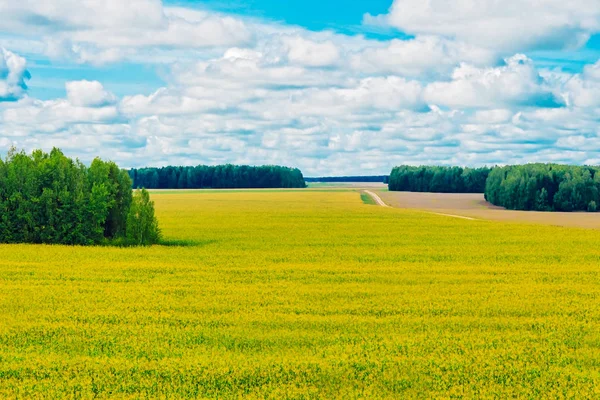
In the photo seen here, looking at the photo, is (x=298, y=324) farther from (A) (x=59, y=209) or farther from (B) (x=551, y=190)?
(B) (x=551, y=190)

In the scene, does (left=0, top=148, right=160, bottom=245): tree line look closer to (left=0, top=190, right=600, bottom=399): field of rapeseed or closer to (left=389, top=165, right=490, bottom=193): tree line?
(left=0, top=190, right=600, bottom=399): field of rapeseed

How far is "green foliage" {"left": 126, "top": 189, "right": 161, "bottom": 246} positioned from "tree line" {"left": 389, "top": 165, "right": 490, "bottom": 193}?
151 metres

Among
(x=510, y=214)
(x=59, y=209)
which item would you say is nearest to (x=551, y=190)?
(x=510, y=214)

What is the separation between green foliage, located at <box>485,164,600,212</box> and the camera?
98.8 meters

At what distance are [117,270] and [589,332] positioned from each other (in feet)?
53.8

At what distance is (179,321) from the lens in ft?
52.3

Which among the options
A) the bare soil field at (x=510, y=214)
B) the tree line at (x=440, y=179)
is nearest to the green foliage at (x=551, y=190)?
the bare soil field at (x=510, y=214)

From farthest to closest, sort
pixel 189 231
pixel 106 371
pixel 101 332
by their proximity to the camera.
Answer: pixel 189 231 → pixel 101 332 → pixel 106 371

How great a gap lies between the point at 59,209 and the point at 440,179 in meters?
154

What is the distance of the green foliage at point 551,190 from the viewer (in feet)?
324

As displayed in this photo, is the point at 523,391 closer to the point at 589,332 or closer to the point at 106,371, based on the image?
the point at 589,332

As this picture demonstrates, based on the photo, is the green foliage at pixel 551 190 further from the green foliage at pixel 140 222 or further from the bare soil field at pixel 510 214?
the green foliage at pixel 140 222

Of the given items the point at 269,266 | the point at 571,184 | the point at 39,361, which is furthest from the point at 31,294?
the point at 571,184

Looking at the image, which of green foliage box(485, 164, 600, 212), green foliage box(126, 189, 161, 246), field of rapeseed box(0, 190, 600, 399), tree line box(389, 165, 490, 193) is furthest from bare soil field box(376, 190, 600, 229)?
tree line box(389, 165, 490, 193)
